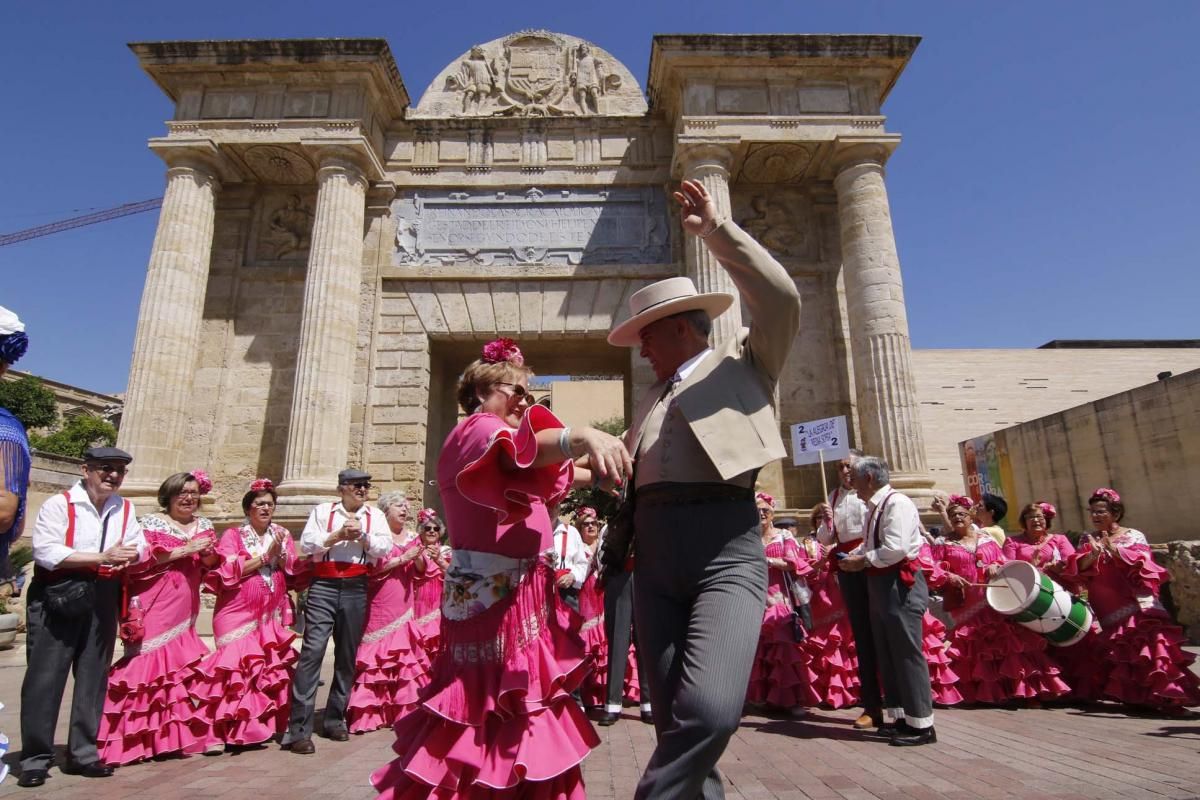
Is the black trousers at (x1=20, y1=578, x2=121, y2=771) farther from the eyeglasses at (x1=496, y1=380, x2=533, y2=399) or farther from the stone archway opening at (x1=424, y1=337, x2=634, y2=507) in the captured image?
the stone archway opening at (x1=424, y1=337, x2=634, y2=507)

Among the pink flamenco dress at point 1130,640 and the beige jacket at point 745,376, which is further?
the pink flamenco dress at point 1130,640

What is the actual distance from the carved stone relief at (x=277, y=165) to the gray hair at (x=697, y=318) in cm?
1241

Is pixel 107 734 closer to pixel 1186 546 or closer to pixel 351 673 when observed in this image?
pixel 351 673

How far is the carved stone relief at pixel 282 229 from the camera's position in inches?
521

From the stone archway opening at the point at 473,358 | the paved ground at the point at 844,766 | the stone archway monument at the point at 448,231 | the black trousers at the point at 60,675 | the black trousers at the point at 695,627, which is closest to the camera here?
the black trousers at the point at 695,627

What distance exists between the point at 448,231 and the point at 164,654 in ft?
32.6

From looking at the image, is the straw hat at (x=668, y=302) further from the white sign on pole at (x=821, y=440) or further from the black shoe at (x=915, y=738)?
the white sign on pole at (x=821, y=440)

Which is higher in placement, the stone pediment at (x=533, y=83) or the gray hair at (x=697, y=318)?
the stone pediment at (x=533, y=83)

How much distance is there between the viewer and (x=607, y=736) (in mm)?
5137

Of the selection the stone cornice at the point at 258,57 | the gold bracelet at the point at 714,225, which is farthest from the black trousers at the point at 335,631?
the stone cornice at the point at 258,57

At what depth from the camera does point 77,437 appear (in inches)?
1796

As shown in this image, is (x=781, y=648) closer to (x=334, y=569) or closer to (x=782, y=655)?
(x=782, y=655)

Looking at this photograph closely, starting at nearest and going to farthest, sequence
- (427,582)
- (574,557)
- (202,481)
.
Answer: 1. (202,481)
2. (427,582)
3. (574,557)

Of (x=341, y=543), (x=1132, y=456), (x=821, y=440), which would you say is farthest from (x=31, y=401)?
(x=1132, y=456)
